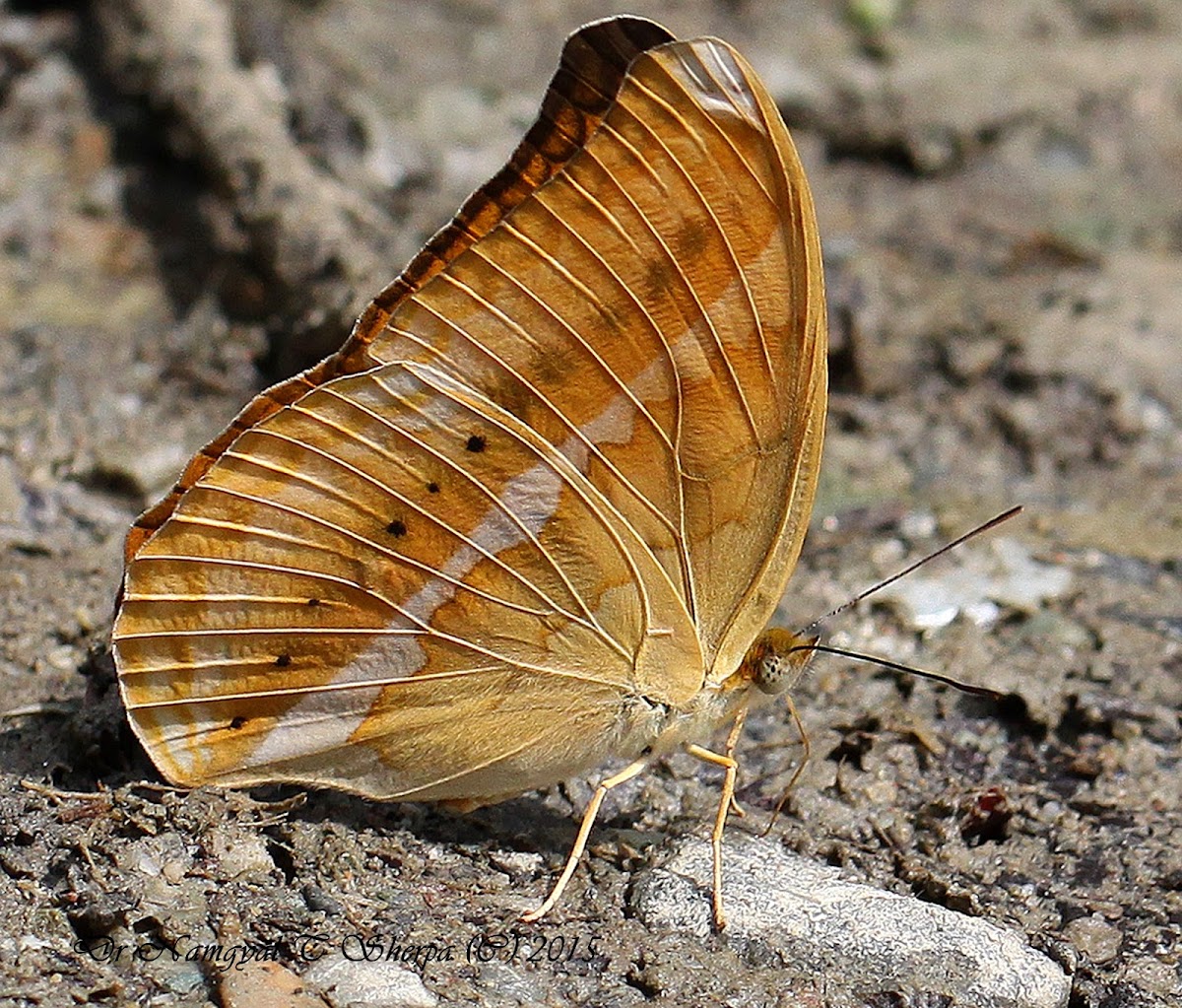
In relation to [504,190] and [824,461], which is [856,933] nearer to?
[504,190]

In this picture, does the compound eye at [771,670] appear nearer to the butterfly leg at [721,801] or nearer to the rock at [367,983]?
the butterfly leg at [721,801]

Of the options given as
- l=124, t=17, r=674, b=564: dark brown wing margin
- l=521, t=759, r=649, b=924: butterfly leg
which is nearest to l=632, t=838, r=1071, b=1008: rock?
l=521, t=759, r=649, b=924: butterfly leg

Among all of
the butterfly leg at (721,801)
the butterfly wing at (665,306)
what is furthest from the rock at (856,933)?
the butterfly wing at (665,306)

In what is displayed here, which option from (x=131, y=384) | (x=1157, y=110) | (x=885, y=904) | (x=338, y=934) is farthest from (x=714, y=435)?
(x=1157, y=110)

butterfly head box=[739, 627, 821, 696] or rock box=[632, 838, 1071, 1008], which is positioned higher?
butterfly head box=[739, 627, 821, 696]

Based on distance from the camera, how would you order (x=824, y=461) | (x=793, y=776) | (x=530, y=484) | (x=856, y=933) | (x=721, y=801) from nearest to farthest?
(x=856, y=933) → (x=530, y=484) → (x=721, y=801) → (x=793, y=776) → (x=824, y=461)

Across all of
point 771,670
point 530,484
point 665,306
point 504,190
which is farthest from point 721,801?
point 504,190

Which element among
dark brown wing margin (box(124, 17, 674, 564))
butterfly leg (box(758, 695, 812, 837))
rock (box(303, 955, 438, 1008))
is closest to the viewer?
rock (box(303, 955, 438, 1008))

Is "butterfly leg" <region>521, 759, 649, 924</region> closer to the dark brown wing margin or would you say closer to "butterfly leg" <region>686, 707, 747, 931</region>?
"butterfly leg" <region>686, 707, 747, 931</region>
